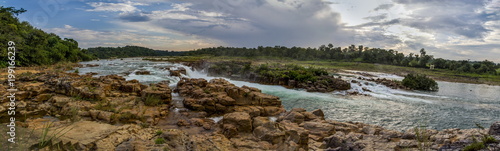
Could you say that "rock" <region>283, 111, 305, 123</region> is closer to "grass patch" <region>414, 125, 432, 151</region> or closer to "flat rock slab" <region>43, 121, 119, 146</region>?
"grass patch" <region>414, 125, 432, 151</region>

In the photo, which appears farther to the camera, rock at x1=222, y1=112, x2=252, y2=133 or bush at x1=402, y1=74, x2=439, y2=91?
bush at x1=402, y1=74, x2=439, y2=91

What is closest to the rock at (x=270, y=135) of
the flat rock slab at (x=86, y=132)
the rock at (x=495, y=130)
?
the flat rock slab at (x=86, y=132)

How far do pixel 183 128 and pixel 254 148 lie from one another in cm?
384

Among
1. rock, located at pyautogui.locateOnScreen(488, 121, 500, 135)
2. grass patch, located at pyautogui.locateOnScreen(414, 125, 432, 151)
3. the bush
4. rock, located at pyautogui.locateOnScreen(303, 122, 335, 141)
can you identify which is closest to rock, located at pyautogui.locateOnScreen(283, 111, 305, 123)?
rock, located at pyautogui.locateOnScreen(303, 122, 335, 141)

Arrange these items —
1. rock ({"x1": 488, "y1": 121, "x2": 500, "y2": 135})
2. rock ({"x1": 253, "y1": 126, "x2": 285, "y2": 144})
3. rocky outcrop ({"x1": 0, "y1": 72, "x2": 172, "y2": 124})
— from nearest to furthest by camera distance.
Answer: rock ({"x1": 488, "y1": 121, "x2": 500, "y2": 135}) → rock ({"x1": 253, "y1": 126, "x2": 285, "y2": 144}) → rocky outcrop ({"x1": 0, "y1": 72, "x2": 172, "y2": 124})

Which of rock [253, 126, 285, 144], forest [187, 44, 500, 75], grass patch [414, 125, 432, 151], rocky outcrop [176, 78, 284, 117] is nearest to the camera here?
grass patch [414, 125, 432, 151]

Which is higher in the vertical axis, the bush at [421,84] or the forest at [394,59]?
the forest at [394,59]

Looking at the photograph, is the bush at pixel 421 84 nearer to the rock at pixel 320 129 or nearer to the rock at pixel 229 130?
the rock at pixel 320 129

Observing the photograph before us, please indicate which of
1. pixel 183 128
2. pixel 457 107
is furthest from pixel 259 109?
pixel 457 107

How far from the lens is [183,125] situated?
10484 mm

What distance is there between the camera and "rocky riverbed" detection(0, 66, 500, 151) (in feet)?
21.6

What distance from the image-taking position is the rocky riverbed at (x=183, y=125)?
659 centimetres

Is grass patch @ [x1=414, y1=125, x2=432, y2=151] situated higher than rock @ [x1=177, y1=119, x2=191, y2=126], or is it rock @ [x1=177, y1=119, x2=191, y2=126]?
grass patch @ [x1=414, y1=125, x2=432, y2=151]

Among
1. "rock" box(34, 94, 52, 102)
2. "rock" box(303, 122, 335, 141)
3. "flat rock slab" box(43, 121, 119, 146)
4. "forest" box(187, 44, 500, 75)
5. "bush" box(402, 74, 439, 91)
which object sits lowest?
"rock" box(303, 122, 335, 141)
